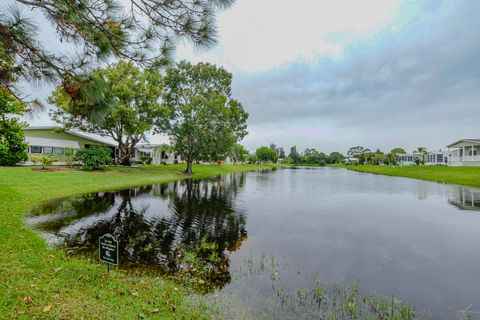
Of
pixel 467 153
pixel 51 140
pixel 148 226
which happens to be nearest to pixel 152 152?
pixel 51 140

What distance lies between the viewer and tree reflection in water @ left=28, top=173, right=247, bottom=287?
20.6 feet

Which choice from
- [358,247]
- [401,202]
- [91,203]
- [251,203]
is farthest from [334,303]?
[401,202]

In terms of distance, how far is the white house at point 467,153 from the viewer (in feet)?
128

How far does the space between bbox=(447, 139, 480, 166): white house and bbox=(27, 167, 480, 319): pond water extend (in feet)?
117

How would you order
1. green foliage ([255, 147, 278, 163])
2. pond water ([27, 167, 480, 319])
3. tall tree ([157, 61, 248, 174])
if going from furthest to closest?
green foliage ([255, 147, 278, 163])
tall tree ([157, 61, 248, 174])
pond water ([27, 167, 480, 319])

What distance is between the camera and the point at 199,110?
2944cm

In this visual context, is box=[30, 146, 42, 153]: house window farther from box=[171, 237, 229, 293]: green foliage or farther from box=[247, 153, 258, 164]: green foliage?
box=[247, 153, 258, 164]: green foliage

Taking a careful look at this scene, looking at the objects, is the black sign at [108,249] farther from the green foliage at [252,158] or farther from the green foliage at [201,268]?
the green foliage at [252,158]

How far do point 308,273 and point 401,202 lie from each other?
13.2 metres

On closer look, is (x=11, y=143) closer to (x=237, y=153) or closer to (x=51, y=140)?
(x=51, y=140)

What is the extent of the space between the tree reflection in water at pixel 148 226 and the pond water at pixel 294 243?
0.03m

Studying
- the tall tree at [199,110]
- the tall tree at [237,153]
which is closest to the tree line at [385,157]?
the tall tree at [237,153]

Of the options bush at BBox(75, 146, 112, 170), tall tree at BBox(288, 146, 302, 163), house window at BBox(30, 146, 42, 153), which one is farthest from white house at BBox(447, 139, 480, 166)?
tall tree at BBox(288, 146, 302, 163)

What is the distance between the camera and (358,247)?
24.9ft
